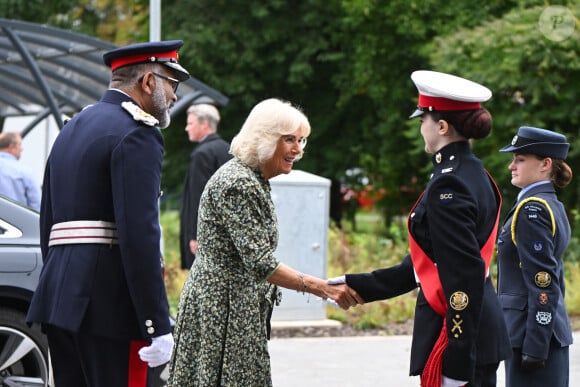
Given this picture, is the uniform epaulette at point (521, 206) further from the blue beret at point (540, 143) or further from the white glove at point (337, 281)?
the white glove at point (337, 281)

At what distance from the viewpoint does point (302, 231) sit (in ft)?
35.3

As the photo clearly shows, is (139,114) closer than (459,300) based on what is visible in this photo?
No

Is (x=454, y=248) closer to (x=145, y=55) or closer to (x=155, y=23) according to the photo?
(x=145, y=55)

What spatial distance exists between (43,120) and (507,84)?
6.95 m

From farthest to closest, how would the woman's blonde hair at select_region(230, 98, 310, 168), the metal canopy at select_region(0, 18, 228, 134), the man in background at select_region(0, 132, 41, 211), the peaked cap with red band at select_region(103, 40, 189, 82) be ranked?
the metal canopy at select_region(0, 18, 228, 134)
the man in background at select_region(0, 132, 41, 211)
the woman's blonde hair at select_region(230, 98, 310, 168)
the peaked cap with red band at select_region(103, 40, 189, 82)

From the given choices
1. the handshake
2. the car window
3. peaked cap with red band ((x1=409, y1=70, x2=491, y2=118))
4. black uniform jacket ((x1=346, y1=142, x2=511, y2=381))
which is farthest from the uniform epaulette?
the car window

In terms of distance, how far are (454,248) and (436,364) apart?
44 cm

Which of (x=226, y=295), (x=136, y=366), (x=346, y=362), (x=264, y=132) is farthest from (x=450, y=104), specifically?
(x=346, y=362)

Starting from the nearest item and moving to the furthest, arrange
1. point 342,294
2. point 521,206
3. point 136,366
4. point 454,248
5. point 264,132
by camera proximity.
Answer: point 454,248, point 136,366, point 264,132, point 342,294, point 521,206

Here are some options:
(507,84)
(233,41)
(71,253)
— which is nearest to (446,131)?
(71,253)

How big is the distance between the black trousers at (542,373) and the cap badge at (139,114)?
1942 mm

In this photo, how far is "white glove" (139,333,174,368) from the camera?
4.27m

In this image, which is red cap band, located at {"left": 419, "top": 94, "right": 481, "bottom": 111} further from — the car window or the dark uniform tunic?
the car window

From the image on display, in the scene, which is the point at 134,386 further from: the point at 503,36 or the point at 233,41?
the point at 233,41
